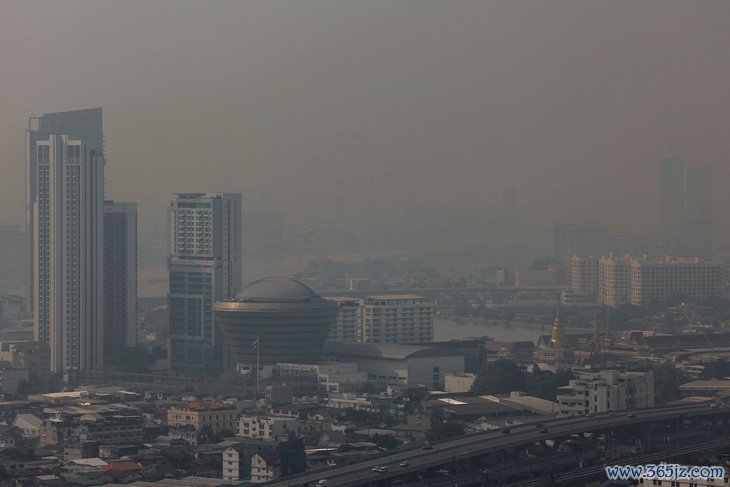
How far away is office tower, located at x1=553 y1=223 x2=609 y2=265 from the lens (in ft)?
141

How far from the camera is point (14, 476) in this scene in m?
16.7

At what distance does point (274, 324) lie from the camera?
94.7 feet

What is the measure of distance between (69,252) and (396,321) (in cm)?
600

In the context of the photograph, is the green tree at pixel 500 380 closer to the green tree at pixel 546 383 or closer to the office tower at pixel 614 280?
the green tree at pixel 546 383

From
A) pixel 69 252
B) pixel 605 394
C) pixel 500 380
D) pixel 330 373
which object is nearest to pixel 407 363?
pixel 330 373

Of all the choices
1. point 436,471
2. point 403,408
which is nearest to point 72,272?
point 403,408

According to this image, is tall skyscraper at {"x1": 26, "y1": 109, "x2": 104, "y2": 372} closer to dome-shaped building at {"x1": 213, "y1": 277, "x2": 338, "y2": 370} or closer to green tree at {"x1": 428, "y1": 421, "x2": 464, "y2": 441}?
dome-shaped building at {"x1": 213, "y1": 277, "x2": 338, "y2": 370}

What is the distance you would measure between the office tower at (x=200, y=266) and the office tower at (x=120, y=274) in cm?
77

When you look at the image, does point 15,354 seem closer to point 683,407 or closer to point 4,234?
point 4,234

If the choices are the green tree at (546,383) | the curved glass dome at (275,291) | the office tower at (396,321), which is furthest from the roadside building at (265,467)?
the office tower at (396,321)

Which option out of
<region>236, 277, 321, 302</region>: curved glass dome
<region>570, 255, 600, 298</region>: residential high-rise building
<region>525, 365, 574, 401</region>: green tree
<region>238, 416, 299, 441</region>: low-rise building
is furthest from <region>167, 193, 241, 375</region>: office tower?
<region>570, 255, 600, 298</region>: residential high-rise building

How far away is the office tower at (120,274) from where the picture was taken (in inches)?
1230

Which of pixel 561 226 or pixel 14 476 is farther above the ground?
pixel 561 226

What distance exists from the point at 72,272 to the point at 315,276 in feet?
51.2
